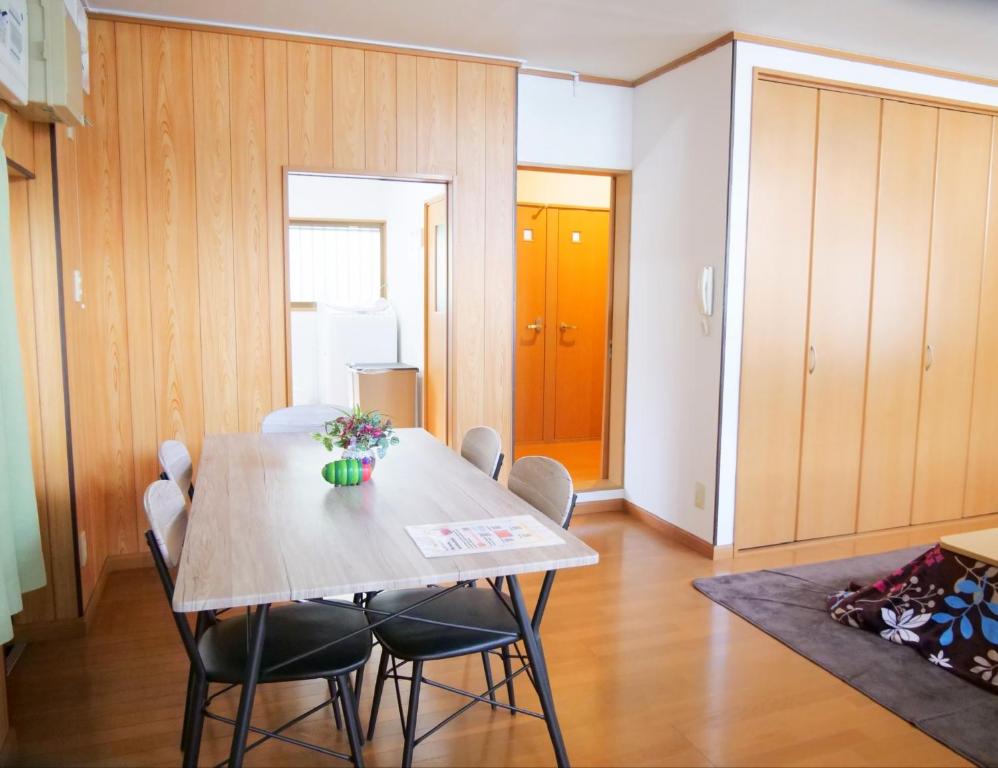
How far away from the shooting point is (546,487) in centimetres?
233

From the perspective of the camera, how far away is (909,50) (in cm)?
388

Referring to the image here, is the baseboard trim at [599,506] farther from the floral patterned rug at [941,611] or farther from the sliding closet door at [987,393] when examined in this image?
the sliding closet door at [987,393]

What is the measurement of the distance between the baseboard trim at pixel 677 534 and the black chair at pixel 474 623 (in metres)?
1.77

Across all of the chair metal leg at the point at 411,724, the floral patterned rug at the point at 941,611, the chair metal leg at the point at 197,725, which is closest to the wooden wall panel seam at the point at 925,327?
the floral patterned rug at the point at 941,611

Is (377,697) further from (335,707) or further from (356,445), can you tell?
(356,445)

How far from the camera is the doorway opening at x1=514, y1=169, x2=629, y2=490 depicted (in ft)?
20.8

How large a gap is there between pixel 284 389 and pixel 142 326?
738 mm

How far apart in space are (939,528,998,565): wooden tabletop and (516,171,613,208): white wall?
4.16 metres

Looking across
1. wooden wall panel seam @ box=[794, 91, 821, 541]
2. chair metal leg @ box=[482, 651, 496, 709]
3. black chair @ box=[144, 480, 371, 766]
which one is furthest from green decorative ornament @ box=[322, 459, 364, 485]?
wooden wall panel seam @ box=[794, 91, 821, 541]

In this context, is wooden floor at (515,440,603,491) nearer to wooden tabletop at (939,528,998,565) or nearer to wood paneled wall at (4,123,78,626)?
wooden tabletop at (939,528,998,565)

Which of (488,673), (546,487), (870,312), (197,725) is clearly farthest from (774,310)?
(197,725)

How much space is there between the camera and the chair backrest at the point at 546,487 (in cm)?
219

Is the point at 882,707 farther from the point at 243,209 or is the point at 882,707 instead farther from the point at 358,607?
the point at 243,209

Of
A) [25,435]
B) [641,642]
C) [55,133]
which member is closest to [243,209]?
[55,133]
